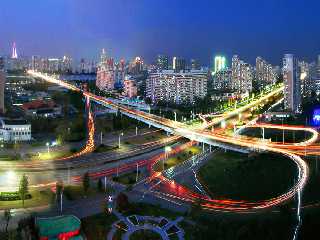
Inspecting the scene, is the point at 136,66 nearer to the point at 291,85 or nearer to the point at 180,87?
the point at 180,87

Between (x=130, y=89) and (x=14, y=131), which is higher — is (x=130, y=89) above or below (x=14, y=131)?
above

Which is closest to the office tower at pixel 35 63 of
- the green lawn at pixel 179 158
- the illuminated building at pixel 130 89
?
the illuminated building at pixel 130 89

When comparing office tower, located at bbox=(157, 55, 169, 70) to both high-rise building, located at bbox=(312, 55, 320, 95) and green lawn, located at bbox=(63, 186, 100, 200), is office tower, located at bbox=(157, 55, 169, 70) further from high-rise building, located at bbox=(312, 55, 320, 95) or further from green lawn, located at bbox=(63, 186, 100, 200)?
green lawn, located at bbox=(63, 186, 100, 200)

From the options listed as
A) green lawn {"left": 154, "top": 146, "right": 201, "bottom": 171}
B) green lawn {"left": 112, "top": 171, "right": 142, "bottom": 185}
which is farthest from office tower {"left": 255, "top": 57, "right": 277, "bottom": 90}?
green lawn {"left": 112, "top": 171, "right": 142, "bottom": 185}

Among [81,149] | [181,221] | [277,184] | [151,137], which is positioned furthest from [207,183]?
[151,137]

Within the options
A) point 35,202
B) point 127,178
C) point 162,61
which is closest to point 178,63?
point 162,61
